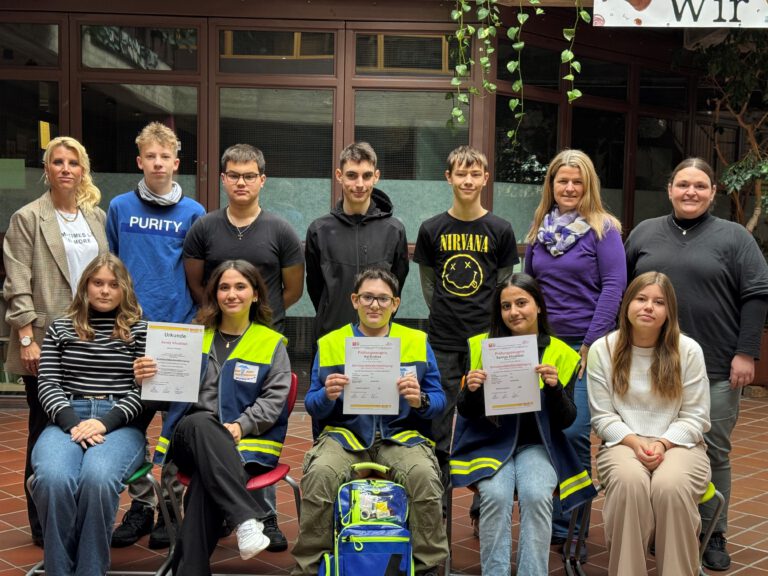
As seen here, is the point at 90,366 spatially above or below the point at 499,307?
below

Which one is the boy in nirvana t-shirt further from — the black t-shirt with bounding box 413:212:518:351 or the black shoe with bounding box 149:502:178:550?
the black shoe with bounding box 149:502:178:550

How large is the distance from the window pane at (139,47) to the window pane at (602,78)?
3587 mm

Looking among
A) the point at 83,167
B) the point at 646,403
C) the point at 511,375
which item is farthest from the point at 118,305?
the point at 646,403

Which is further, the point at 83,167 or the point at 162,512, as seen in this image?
the point at 83,167

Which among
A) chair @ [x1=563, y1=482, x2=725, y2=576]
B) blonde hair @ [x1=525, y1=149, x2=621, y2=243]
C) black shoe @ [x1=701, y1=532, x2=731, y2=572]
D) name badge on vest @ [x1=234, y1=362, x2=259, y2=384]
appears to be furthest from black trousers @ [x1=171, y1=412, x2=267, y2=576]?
black shoe @ [x1=701, y1=532, x2=731, y2=572]

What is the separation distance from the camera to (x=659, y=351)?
392 cm

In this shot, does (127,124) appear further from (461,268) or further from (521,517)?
(521,517)

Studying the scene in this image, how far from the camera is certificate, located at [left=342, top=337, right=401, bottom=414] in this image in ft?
12.6

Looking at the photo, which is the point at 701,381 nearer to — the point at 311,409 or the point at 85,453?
the point at 311,409

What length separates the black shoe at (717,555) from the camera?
429 cm

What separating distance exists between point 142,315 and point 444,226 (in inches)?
62.7

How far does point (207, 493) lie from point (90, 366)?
839 millimetres

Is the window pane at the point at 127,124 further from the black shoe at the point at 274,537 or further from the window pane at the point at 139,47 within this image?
the black shoe at the point at 274,537

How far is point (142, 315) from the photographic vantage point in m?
4.31
